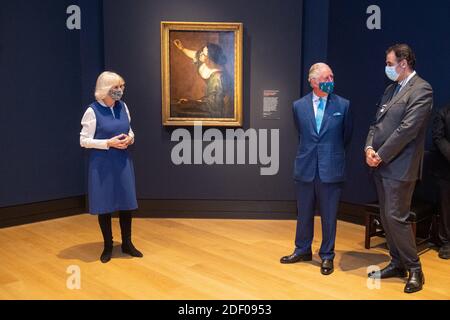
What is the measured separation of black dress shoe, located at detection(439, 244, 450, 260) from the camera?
4.90 metres

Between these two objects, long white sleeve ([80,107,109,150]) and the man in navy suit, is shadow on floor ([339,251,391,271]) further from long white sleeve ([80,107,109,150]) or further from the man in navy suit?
long white sleeve ([80,107,109,150])

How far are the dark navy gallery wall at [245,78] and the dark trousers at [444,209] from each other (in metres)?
1.90

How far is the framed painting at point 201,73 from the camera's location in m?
6.08

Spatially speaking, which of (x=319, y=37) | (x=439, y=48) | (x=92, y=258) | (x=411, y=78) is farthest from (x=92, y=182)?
(x=439, y=48)

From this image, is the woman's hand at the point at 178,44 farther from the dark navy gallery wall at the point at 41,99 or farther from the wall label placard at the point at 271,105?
the wall label placard at the point at 271,105

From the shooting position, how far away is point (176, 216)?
255 inches

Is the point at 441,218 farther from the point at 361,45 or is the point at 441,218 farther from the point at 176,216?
the point at 176,216

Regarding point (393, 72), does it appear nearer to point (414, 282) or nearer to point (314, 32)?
point (414, 282)

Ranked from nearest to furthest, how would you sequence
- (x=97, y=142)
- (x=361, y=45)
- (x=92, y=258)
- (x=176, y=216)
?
1. (x=97, y=142)
2. (x=92, y=258)
3. (x=361, y=45)
4. (x=176, y=216)

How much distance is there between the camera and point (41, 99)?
618 centimetres

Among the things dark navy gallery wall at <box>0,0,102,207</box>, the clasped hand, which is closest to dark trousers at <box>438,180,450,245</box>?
the clasped hand

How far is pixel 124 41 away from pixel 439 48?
12.3 feet

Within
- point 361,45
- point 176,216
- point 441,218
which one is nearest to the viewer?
point 441,218
